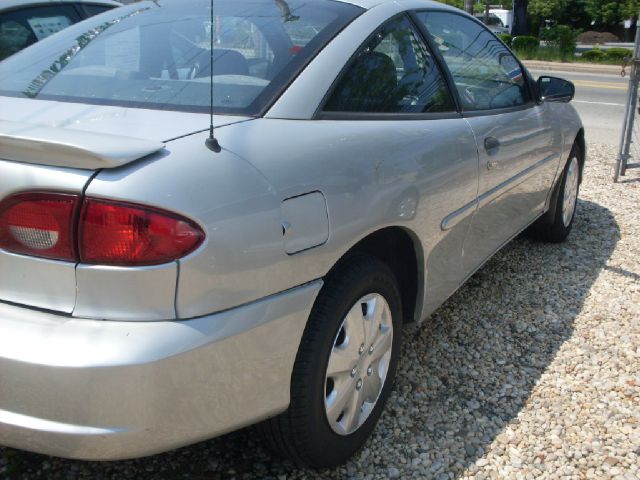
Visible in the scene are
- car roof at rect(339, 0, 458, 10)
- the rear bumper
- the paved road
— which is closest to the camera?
the rear bumper

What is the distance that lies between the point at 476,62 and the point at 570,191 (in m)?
1.82

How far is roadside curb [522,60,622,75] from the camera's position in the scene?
21.6 metres

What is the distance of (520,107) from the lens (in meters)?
3.60

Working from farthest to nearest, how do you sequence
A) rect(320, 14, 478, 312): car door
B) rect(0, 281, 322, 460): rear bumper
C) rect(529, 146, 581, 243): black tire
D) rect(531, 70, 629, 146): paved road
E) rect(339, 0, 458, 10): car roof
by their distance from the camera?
1. rect(531, 70, 629, 146): paved road
2. rect(529, 146, 581, 243): black tire
3. rect(339, 0, 458, 10): car roof
4. rect(320, 14, 478, 312): car door
5. rect(0, 281, 322, 460): rear bumper

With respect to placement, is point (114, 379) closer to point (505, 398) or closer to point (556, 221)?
point (505, 398)

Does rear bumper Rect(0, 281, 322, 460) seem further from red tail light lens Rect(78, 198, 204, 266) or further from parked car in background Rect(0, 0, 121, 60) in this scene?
parked car in background Rect(0, 0, 121, 60)

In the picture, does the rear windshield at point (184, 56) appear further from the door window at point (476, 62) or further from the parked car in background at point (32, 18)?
the parked car in background at point (32, 18)

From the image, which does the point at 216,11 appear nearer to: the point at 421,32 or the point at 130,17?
the point at 130,17

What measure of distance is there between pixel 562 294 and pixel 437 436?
1.76 m

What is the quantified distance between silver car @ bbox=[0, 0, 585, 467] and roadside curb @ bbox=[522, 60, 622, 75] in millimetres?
20547

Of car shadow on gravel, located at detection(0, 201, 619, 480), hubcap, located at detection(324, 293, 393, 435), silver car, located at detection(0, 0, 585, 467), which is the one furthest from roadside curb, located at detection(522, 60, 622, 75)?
hubcap, located at detection(324, 293, 393, 435)

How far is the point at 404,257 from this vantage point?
2.67 metres

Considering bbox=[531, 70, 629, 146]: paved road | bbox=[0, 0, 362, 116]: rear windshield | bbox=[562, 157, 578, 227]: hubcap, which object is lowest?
bbox=[531, 70, 629, 146]: paved road

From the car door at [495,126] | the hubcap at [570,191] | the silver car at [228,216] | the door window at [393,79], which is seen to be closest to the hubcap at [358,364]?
the silver car at [228,216]
